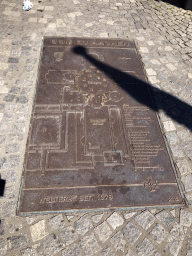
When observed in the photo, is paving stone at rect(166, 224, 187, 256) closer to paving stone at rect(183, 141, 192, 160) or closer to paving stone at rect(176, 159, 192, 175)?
paving stone at rect(176, 159, 192, 175)

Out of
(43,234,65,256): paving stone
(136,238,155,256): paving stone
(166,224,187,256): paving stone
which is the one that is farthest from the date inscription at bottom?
(166,224,187,256): paving stone

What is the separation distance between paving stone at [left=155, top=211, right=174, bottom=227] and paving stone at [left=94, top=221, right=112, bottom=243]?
2.32ft

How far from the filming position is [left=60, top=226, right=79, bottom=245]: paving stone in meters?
2.53

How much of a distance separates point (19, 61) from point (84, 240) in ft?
12.2

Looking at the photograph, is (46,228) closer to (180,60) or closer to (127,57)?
(127,57)

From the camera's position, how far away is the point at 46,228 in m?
2.59

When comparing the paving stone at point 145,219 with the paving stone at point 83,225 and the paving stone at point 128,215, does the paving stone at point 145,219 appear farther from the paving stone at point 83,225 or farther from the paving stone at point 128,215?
the paving stone at point 83,225

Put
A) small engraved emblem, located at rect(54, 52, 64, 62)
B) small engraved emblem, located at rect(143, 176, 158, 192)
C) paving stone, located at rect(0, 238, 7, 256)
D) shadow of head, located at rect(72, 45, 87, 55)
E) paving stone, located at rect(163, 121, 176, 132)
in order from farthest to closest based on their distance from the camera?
shadow of head, located at rect(72, 45, 87, 55) → small engraved emblem, located at rect(54, 52, 64, 62) → paving stone, located at rect(163, 121, 176, 132) → small engraved emblem, located at rect(143, 176, 158, 192) → paving stone, located at rect(0, 238, 7, 256)

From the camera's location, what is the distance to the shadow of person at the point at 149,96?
150 inches

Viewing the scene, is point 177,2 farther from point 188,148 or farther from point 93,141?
point 93,141

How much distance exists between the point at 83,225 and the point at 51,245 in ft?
1.49

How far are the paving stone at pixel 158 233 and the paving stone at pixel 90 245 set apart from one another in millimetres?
738

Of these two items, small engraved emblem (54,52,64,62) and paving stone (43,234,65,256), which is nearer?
paving stone (43,234,65,256)

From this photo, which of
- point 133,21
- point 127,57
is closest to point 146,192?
point 127,57
